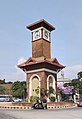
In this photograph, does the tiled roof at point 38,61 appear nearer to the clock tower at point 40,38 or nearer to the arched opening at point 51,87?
the clock tower at point 40,38

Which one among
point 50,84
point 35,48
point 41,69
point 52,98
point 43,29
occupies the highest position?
point 43,29

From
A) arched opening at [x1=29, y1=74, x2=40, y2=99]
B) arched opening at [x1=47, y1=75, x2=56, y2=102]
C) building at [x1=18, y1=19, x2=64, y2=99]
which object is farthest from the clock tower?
arched opening at [x1=47, y1=75, x2=56, y2=102]

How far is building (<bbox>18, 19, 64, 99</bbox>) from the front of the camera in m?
31.9

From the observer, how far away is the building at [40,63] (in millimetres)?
31859

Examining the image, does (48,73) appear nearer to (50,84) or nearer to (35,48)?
(50,84)

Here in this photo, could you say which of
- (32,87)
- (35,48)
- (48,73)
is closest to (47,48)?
(35,48)

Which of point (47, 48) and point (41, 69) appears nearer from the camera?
point (41, 69)

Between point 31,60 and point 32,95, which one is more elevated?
point 31,60

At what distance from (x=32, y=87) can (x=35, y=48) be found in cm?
657

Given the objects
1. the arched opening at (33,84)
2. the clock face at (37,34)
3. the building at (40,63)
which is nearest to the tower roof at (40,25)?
the building at (40,63)

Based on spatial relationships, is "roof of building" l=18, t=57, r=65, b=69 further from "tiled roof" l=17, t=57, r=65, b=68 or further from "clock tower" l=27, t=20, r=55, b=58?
"clock tower" l=27, t=20, r=55, b=58

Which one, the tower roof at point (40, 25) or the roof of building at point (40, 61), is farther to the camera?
the tower roof at point (40, 25)

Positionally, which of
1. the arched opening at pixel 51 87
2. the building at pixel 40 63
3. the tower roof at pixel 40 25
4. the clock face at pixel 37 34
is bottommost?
the arched opening at pixel 51 87

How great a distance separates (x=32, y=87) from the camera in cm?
3294
